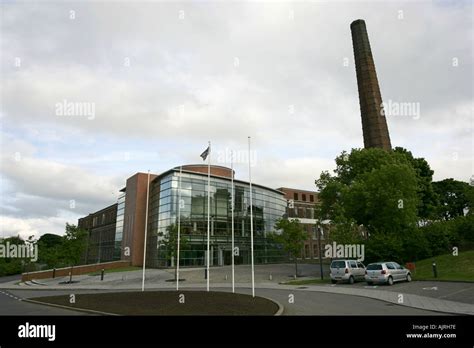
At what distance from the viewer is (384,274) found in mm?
22422

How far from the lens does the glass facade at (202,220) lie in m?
45.2

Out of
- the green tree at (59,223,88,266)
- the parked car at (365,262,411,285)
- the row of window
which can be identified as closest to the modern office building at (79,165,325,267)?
the green tree at (59,223,88,266)

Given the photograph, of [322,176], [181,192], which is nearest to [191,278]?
[181,192]

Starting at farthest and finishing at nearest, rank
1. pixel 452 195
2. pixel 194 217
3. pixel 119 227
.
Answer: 1. pixel 452 195
2. pixel 119 227
3. pixel 194 217

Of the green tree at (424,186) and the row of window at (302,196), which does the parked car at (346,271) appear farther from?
the row of window at (302,196)

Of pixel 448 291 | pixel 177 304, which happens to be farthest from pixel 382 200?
pixel 177 304

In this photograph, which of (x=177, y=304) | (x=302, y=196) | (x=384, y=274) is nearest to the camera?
(x=177, y=304)

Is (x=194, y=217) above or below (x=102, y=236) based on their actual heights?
above

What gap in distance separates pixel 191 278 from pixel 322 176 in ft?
62.0

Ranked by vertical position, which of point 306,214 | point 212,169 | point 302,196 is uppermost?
point 212,169

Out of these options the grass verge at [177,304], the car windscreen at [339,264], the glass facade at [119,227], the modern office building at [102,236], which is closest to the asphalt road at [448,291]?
the car windscreen at [339,264]

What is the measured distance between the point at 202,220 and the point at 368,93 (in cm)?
3103

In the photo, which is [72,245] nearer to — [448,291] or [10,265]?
[10,265]
